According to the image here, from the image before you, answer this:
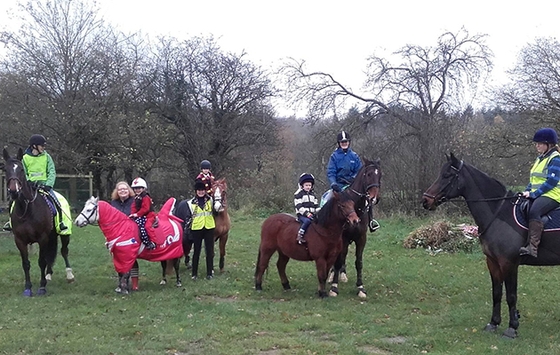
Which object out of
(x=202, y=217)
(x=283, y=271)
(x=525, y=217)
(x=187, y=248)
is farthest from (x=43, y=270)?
(x=525, y=217)

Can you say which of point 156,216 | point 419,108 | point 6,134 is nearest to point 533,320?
point 156,216

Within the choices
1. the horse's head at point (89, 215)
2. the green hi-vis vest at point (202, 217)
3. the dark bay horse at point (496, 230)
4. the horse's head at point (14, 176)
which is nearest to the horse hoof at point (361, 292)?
the dark bay horse at point (496, 230)

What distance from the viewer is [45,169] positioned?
369 inches

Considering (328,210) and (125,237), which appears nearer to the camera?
(328,210)

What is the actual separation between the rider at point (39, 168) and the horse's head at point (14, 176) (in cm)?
66

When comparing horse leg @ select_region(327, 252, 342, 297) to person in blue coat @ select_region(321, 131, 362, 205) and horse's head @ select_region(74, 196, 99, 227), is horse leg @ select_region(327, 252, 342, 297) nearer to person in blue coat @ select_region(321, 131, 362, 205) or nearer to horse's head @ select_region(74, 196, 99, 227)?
person in blue coat @ select_region(321, 131, 362, 205)

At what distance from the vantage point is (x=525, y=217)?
21.7 feet

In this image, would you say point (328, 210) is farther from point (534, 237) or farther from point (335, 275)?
point (534, 237)

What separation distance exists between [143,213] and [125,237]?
0.52m

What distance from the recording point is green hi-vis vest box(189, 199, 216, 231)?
31.7 feet

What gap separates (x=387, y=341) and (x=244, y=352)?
1.71 meters

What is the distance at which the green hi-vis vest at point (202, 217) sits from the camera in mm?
9656

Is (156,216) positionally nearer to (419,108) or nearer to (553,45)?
(419,108)

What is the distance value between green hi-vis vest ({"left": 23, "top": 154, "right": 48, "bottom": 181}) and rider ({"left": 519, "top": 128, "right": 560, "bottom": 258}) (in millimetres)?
7640
